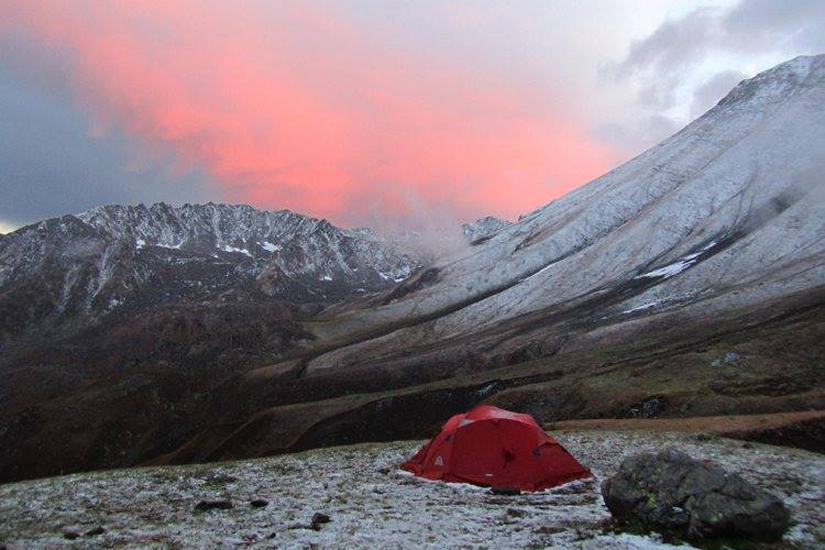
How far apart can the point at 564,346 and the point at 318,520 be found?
8020 cm

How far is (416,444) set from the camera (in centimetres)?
3150

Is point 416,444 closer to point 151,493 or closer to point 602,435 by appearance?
point 602,435

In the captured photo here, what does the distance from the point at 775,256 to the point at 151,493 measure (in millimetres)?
125158

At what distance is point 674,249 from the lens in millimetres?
147250

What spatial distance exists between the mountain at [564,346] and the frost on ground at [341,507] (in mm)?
13959

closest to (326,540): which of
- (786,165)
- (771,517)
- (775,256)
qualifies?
(771,517)

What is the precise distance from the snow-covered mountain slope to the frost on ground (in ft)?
242

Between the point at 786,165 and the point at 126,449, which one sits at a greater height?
the point at 786,165

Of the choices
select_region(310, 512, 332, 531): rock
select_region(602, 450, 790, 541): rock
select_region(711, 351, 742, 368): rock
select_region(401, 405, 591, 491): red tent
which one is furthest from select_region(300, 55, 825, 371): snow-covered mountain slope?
select_region(310, 512, 332, 531): rock

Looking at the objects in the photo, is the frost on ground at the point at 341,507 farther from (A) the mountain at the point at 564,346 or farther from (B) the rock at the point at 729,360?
(B) the rock at the point at 729,360

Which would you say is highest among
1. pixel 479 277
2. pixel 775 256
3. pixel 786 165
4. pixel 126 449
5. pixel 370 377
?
pixel 786 165

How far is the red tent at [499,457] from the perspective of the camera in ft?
76.1

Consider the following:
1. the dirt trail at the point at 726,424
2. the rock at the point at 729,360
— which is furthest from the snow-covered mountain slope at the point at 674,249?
the dirt trail at the point at 726,424

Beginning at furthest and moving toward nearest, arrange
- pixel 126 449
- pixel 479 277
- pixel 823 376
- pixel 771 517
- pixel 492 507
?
pixel 479 277, pixel 126 449, pixel 823 376, pixel 492 507, pixel 771 517
